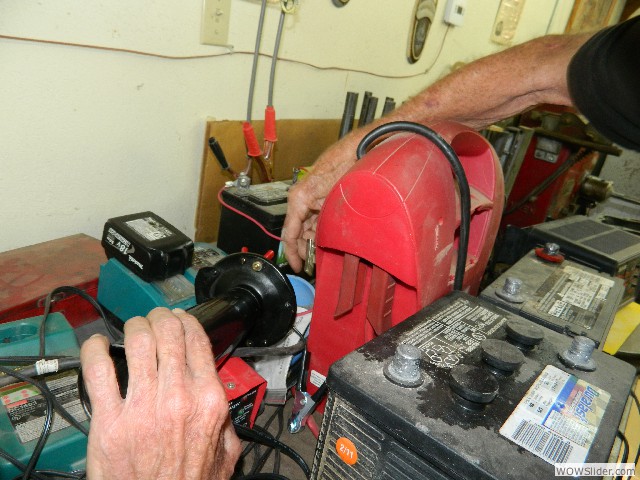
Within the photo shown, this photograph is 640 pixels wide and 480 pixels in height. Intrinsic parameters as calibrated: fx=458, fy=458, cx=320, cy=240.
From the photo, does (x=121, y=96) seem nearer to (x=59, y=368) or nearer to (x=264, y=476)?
(x=59, y=368)

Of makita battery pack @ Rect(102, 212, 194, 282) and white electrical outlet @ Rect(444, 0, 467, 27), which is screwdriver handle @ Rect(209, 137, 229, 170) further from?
white electrical outlet @ Rect(444, 0, 467, 27)

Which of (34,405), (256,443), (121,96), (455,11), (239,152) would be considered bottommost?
(256,443)

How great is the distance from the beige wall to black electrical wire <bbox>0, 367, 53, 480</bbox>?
414 millimetres

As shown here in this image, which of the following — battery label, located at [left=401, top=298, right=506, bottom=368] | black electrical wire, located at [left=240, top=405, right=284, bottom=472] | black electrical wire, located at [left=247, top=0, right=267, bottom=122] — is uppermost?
black electrical wire, located at [left=247, top=0, right=267, bottom=122]

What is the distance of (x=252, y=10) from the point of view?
105 centimetres

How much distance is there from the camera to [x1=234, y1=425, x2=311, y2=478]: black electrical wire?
2.27 feet

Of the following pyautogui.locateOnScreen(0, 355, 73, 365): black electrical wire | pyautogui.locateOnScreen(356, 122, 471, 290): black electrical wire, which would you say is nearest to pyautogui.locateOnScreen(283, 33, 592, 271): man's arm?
pyautogui.locateOnScreen(356, 122, 471, 290): black electrical wire

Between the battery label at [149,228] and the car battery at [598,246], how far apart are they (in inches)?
32.4

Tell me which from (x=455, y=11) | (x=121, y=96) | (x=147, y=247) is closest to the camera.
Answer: (x=147, y=247)

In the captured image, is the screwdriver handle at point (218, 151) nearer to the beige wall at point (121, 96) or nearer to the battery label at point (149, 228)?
the beige wall at point (121, 96)

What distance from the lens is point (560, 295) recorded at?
80cm

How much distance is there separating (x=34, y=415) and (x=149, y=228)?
352 millimetres

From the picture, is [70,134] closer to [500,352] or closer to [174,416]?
[174,416]

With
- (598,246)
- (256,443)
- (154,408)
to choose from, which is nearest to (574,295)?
(598,246)
